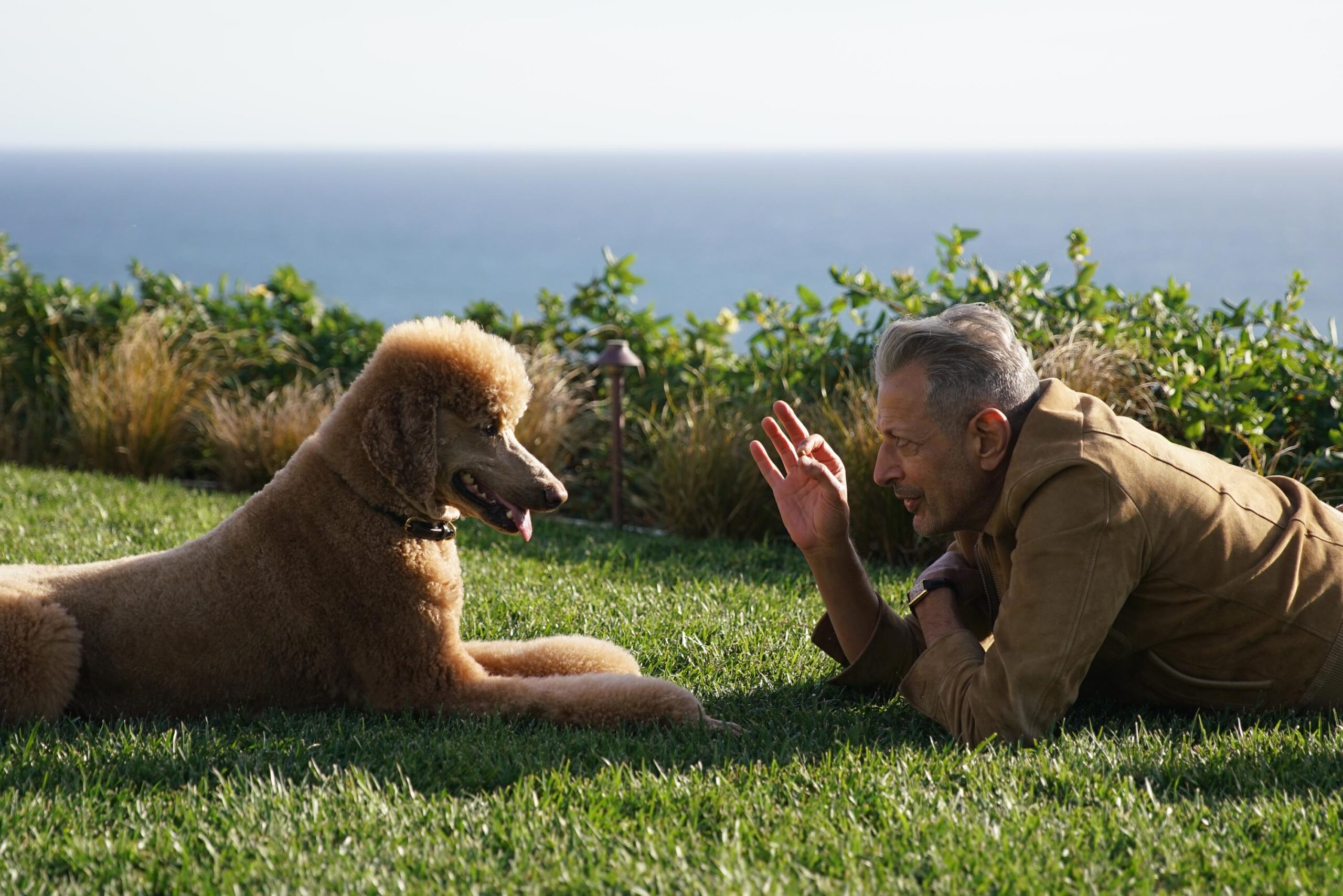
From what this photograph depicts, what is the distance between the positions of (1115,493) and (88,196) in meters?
184

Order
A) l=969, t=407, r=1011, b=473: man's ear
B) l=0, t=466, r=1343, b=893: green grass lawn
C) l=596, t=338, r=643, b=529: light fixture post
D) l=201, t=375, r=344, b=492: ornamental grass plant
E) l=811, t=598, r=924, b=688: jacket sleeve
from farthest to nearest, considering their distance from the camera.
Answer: l=201, t=375, r=344, b=492: ornamental grass plant → l=596, t=338, r=643, b=529: light fixture post → l=811, t=598, r=924, b=688: jacket sleeve → l=969, t=407, r=1011, b=473: man's ear → l=0, t=466, r=1343, b=893: green grass lawn

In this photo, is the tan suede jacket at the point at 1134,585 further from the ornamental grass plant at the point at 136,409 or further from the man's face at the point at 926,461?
the ornamental grass plant at the point at 136,409

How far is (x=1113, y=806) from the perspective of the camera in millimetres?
2957

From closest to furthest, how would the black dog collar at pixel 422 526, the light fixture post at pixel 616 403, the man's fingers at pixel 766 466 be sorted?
1. the black dog collar at pixel 422 526
2. the man's fingers at pixel 766 466
3. the light fixture post at pixel 616 403

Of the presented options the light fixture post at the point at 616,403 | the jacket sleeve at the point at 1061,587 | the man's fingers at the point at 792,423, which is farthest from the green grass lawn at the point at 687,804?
the light fixture post at the point at 616,403

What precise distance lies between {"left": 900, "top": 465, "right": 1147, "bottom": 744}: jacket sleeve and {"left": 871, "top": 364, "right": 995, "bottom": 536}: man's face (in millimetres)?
226

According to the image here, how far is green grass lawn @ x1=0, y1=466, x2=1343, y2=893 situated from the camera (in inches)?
103

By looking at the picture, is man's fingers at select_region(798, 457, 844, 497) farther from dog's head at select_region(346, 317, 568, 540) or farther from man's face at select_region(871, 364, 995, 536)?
dog's head at select_region(346, 317, 568, 540)

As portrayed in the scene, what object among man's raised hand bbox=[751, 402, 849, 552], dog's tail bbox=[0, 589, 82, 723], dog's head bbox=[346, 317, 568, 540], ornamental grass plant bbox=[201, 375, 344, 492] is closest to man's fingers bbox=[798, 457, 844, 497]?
man's raised hand bbox=[751, 402, 849, 552]

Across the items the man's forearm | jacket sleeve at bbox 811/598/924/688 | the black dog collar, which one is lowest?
jacket sleeve at bbox 811/598/924/688

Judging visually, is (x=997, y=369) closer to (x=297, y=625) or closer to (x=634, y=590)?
(x=297, y=625)

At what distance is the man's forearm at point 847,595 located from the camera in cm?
372

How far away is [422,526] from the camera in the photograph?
12.1 ft

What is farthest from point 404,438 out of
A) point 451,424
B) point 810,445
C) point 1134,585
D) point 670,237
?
point 670,237
